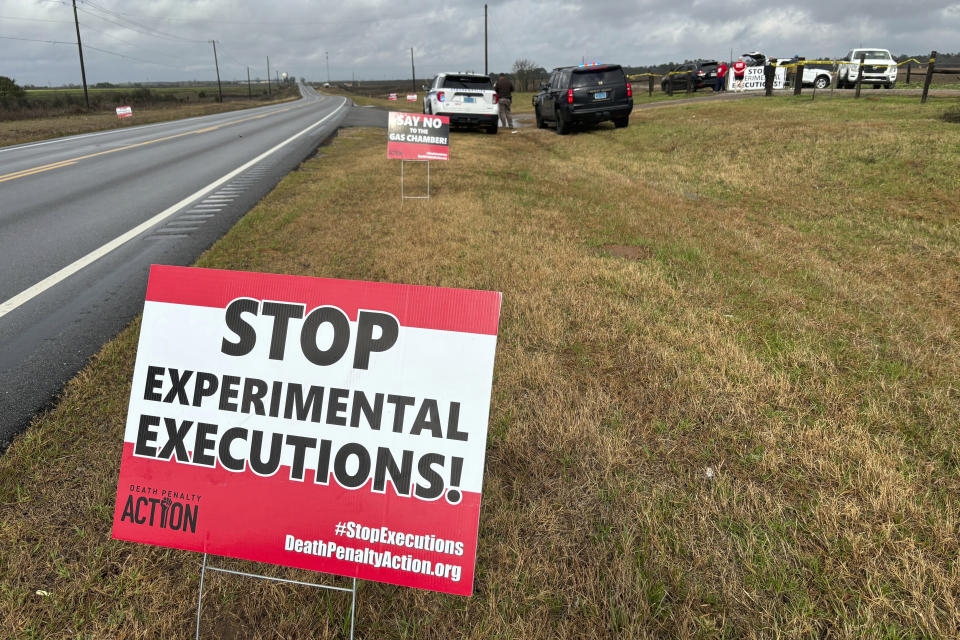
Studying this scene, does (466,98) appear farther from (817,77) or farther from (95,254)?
(817,77)

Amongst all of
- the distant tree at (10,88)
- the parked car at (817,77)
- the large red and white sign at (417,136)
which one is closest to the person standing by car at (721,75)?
the parked car at (817,77)

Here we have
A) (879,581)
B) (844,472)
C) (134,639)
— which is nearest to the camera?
(134,639)

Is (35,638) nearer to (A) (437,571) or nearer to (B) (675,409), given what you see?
(A) (437,571)

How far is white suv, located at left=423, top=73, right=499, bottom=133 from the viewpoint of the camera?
726 inches

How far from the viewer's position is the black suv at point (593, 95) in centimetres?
1762

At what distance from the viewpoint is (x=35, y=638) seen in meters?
1.95

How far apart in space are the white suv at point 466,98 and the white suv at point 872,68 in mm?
16377

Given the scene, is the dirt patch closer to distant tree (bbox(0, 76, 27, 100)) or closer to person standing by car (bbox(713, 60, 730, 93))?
person standing by car (bbox(713, 60, 730, 93))

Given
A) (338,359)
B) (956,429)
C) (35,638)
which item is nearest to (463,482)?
(338,359)

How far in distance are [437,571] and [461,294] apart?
2.90 ft

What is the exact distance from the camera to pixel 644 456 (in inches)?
114

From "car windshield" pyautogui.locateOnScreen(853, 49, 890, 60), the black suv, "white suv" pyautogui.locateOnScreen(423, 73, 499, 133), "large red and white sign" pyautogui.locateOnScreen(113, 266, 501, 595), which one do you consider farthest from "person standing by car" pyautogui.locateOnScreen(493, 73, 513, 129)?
"large red and white sign" pyautogui.locateOnScreen(113, 266, 501, 595)

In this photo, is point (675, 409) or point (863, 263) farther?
point (863, 263)

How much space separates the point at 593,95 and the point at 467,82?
402cm
